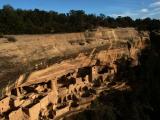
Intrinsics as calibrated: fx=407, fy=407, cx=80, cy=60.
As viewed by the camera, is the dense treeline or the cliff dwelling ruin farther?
the dense treeline

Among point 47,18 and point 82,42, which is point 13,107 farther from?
point 47,18

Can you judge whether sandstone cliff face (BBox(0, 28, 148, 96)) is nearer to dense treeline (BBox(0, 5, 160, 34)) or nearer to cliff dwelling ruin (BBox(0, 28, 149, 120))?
cliff dwelling ruin (BBox(0, 28, 149, 120))

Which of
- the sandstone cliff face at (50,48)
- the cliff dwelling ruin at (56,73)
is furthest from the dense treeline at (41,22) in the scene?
the cliff dwelling ruin at (56,73)

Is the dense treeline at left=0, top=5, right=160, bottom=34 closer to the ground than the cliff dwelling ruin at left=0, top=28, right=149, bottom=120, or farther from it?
farther from it

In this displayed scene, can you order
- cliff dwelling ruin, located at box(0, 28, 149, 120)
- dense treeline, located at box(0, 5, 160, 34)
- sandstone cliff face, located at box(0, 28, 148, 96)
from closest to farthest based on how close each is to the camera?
cliff dwelling ruin, located at box(0, 28, 149, 120) → sandstone cliff face, located at box(0, 28, 148, 96) → dense treeline, located at box(0, 5, 160, 34)

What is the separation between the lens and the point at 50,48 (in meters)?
17.3

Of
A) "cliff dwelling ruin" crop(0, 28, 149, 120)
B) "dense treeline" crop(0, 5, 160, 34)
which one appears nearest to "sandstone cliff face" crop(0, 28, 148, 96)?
"cliff dwelling ruin" crop(0, 28, 149, 120)

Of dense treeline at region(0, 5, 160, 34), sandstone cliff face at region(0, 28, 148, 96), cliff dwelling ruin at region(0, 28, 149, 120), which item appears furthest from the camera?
dense treeline at region(0, 5, 160, 34)

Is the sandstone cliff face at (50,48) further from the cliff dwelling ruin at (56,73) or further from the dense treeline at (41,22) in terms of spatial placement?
the dense treeline at (41,22)

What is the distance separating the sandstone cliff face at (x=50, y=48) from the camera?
46.5ft

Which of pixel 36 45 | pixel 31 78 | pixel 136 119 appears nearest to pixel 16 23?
pixel 36 45

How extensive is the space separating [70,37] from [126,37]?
221 inches

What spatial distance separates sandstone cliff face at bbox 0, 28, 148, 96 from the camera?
1416cm

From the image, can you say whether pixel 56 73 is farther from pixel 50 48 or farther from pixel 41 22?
pixel 41 22
